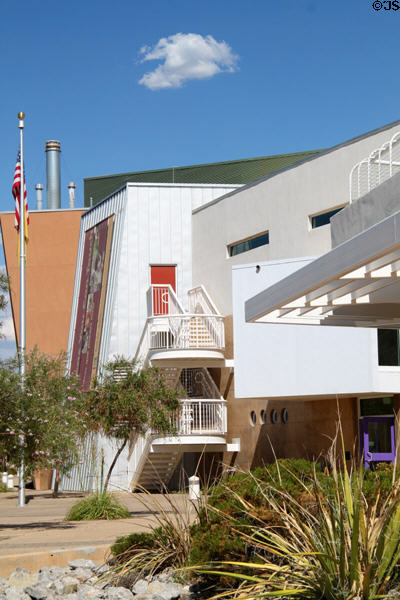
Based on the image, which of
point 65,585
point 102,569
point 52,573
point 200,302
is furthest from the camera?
point 200,302

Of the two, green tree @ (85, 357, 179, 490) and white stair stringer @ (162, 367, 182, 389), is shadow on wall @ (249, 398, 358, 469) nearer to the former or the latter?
white stair stringer @ (162, 367, 182, 389)

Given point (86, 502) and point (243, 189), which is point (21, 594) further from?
point (243, 189)

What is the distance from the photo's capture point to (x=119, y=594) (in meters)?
10.6

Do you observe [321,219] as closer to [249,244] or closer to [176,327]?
[249,244]

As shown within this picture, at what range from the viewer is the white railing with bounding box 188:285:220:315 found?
3118 centimetres

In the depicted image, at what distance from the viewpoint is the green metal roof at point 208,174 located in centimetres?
3781

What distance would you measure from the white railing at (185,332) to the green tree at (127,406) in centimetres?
346

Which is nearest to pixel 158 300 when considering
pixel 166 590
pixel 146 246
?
pixel 146 246

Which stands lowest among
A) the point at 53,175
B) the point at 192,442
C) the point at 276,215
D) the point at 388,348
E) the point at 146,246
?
the point at 192,442

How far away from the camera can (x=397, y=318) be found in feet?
43.4

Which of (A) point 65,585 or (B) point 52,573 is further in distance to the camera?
(B) point 52,573

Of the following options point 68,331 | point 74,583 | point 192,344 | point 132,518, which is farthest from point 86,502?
point 68,331

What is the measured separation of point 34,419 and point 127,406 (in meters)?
7.01

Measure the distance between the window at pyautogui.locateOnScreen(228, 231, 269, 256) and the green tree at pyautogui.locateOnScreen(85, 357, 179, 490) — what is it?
6.44 m
